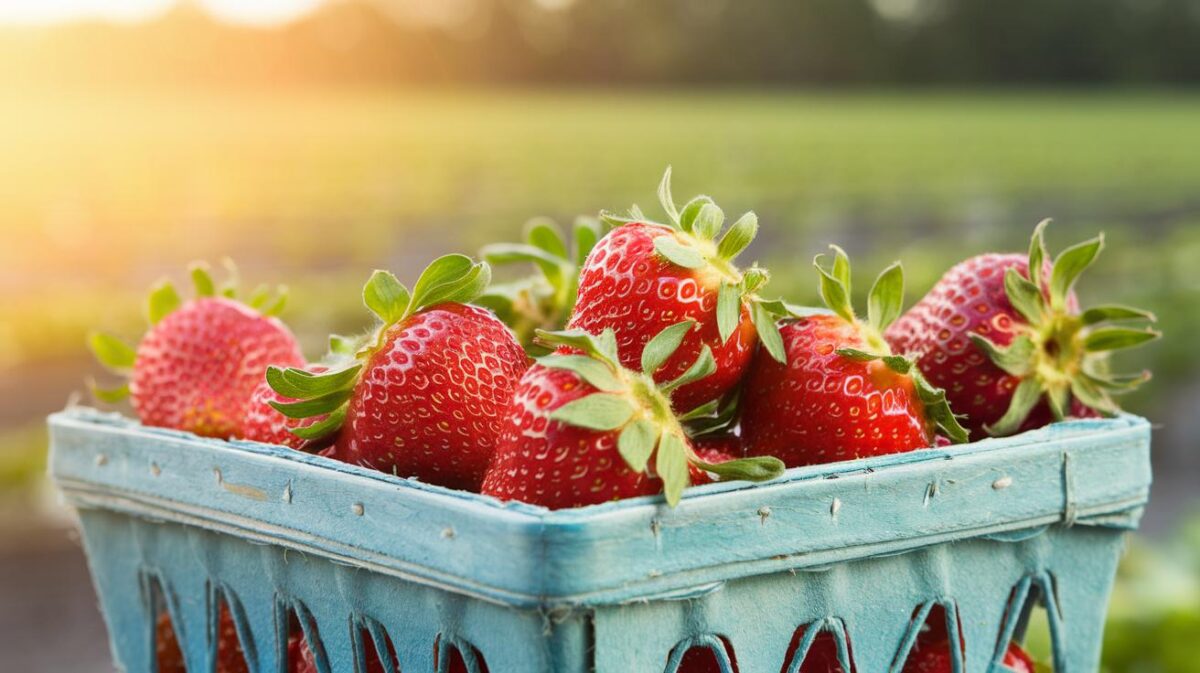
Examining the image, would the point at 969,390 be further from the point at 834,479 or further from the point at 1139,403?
the point at 1139,403

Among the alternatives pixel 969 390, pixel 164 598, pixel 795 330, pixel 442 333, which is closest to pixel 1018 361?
pixel 969 390

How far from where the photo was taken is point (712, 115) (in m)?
42.3

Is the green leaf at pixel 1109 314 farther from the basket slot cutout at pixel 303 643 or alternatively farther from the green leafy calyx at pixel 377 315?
the basket slot cutout at pixel 303 643

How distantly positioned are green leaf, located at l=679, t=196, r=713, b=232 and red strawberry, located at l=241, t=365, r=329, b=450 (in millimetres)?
230

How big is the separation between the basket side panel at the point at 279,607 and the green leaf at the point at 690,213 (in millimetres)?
259

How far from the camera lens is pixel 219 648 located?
0.82m

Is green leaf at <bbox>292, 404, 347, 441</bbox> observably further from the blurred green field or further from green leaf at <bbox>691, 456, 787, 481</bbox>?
the blurred green field

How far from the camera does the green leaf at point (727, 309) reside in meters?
0.69

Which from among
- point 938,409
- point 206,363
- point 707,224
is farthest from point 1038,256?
point 206,363

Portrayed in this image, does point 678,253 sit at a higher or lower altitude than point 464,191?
lower

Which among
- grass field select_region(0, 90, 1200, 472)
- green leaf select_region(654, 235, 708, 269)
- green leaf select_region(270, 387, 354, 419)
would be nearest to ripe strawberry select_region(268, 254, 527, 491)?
green leaf select_region(270, 387, 354, 419)

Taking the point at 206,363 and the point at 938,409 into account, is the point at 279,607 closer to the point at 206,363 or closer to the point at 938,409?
the point at 206,363

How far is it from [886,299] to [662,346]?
216 millimetres

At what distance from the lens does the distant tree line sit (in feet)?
131
